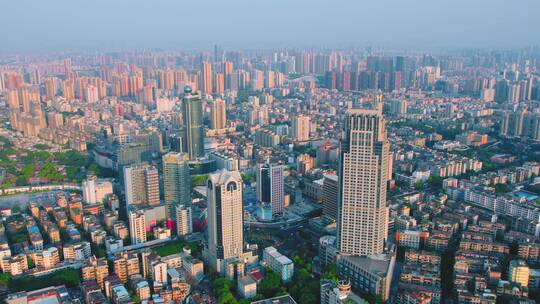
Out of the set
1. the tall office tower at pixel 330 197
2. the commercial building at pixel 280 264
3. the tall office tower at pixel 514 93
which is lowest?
the commercial building at pixel 280 264

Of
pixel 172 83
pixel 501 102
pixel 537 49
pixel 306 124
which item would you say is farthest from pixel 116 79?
pixel 537 49

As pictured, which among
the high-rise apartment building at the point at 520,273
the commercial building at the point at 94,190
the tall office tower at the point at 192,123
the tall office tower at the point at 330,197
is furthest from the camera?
the tall office tower at the point at 192,123

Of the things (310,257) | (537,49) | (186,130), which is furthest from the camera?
(537,49)

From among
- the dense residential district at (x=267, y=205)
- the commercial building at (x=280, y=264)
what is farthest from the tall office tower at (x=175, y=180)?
the commercial building at (x=280, y=264)

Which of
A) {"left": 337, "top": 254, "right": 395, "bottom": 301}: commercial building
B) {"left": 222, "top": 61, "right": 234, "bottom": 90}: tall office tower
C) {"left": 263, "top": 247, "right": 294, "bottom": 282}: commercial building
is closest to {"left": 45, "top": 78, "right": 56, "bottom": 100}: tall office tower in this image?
{"left": 222, "top": 61, "right": 234, "bottom": 90}: tall office tower

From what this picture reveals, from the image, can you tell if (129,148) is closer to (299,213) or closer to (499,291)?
(299,213)

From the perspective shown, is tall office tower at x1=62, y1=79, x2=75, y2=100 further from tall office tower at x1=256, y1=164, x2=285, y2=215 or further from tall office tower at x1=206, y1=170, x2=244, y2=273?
tall office tower at x1=206, y1=170, x2=244, y2=273

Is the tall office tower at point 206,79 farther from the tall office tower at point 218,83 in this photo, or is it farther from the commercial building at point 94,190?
the commercial building at point 94,190

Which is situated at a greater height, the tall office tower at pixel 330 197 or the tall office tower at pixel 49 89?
the tall office tower at pixel 49 89
